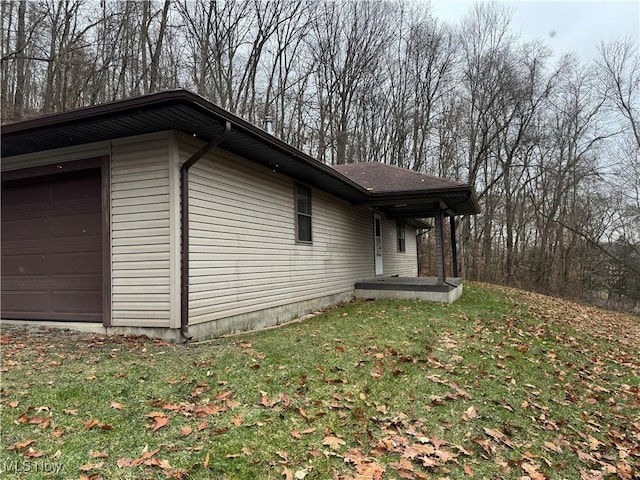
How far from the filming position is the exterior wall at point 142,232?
5.17 meters

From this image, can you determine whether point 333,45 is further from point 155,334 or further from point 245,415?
point 245,415

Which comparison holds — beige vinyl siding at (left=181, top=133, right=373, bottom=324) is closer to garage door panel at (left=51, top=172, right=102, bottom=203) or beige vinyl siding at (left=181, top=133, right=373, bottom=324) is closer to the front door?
garage door panel at (left=51, top=172, right=102, bottom=203)

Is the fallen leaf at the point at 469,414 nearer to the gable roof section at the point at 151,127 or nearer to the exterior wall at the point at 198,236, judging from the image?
the exterior wall at the point at 198,236

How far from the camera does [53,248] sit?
19.5ft

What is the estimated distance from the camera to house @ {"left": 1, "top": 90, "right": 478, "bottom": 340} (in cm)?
514

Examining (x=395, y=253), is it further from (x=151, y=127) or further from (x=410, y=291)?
(x=151, y=127)

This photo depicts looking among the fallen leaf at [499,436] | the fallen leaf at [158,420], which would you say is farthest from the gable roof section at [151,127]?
the fallen leaf at [499,436]

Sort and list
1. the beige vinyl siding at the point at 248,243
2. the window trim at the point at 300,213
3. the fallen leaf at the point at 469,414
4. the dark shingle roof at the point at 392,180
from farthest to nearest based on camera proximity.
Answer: the dark shingle roof at the point at 392,180 < the window trim at the point at 300,213 < the beige vinyl siding at the point at 248,243 < the fallen leaf at the point at 469,414

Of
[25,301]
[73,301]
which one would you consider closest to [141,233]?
[73,301]

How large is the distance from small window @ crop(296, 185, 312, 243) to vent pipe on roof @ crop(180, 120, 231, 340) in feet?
11.7

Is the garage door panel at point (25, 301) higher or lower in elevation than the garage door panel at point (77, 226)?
lower

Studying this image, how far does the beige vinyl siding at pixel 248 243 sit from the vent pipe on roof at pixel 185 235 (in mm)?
165

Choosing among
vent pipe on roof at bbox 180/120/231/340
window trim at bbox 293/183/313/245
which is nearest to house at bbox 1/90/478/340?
vent pipe on roof at bbox 180/120/231/340

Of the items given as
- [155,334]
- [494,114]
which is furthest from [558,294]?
[155,334]
